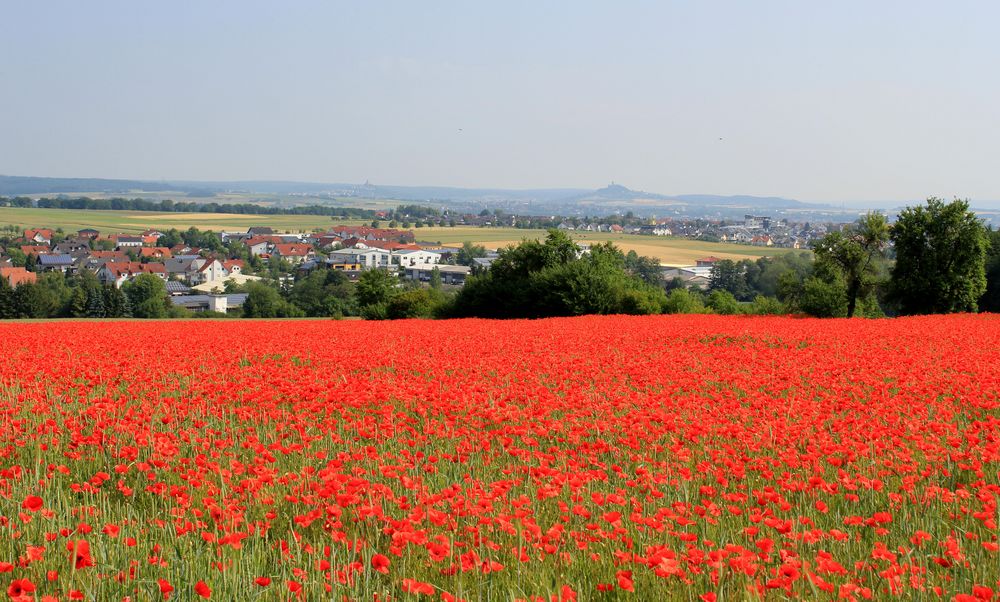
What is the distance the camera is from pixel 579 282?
51188 mm

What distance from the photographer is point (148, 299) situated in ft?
345

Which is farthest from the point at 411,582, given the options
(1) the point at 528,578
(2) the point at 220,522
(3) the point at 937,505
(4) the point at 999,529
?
(3) the point at 937,505

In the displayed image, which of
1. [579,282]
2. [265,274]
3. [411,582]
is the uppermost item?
[411,582]

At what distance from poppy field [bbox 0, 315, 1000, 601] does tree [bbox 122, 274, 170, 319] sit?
88.7 m

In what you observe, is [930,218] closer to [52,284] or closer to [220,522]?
[220,522]

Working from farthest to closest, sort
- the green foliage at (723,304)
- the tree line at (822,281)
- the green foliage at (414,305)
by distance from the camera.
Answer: the green foliage at (723,304) < the green foliage at (414,305) < the tree line at (822,281)

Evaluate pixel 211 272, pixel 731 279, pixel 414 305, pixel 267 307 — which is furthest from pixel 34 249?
pixel 414 305

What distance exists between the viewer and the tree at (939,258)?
46250 millimetres

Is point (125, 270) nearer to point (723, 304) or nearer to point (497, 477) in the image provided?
point (723, 304)

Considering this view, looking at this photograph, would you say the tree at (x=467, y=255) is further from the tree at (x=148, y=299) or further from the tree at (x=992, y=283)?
the tree at (x=992, y=283)

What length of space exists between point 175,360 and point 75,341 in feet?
16.9

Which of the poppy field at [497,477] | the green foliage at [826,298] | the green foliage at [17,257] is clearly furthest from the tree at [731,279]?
the green foliage at [17,257]

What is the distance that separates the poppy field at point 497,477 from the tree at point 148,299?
88.7 m

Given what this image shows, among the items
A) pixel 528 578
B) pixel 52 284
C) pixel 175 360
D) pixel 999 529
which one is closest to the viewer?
pixel 528 578
